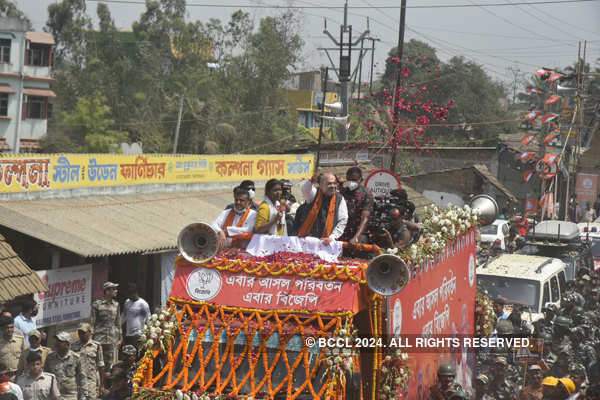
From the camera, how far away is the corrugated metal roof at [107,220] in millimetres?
14391

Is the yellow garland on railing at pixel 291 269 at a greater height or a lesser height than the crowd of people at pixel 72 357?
greater

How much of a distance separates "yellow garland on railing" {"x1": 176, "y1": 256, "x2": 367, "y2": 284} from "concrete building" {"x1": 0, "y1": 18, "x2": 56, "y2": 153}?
143 feet

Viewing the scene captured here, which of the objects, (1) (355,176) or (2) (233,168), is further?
(2) (233,168)

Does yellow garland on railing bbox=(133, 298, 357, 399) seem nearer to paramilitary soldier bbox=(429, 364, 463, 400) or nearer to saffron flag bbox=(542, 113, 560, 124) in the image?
paramilitary soldier bbox=(429, 364, 463, 400)

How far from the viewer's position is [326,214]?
28.3 feet

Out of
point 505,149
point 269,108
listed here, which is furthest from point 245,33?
point 505,149

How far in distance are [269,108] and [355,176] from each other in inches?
1760

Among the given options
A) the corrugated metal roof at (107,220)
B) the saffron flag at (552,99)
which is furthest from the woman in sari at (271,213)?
the saffron flag at (552,99)

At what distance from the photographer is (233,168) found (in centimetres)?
2333

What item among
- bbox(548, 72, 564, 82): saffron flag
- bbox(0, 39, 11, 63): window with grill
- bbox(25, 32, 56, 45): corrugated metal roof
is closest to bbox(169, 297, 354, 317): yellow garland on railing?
bbox(548, 72, 564, 82): saffron flag

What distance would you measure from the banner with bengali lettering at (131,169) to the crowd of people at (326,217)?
837 cm

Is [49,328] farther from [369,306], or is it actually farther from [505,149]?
[505,149]

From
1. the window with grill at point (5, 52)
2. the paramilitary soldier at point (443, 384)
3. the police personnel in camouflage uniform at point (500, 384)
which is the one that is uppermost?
the window with grill at point (5, 52)

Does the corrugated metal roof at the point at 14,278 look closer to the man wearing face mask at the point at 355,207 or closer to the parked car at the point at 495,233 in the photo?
the man wearing face mask at the point at 355,207
